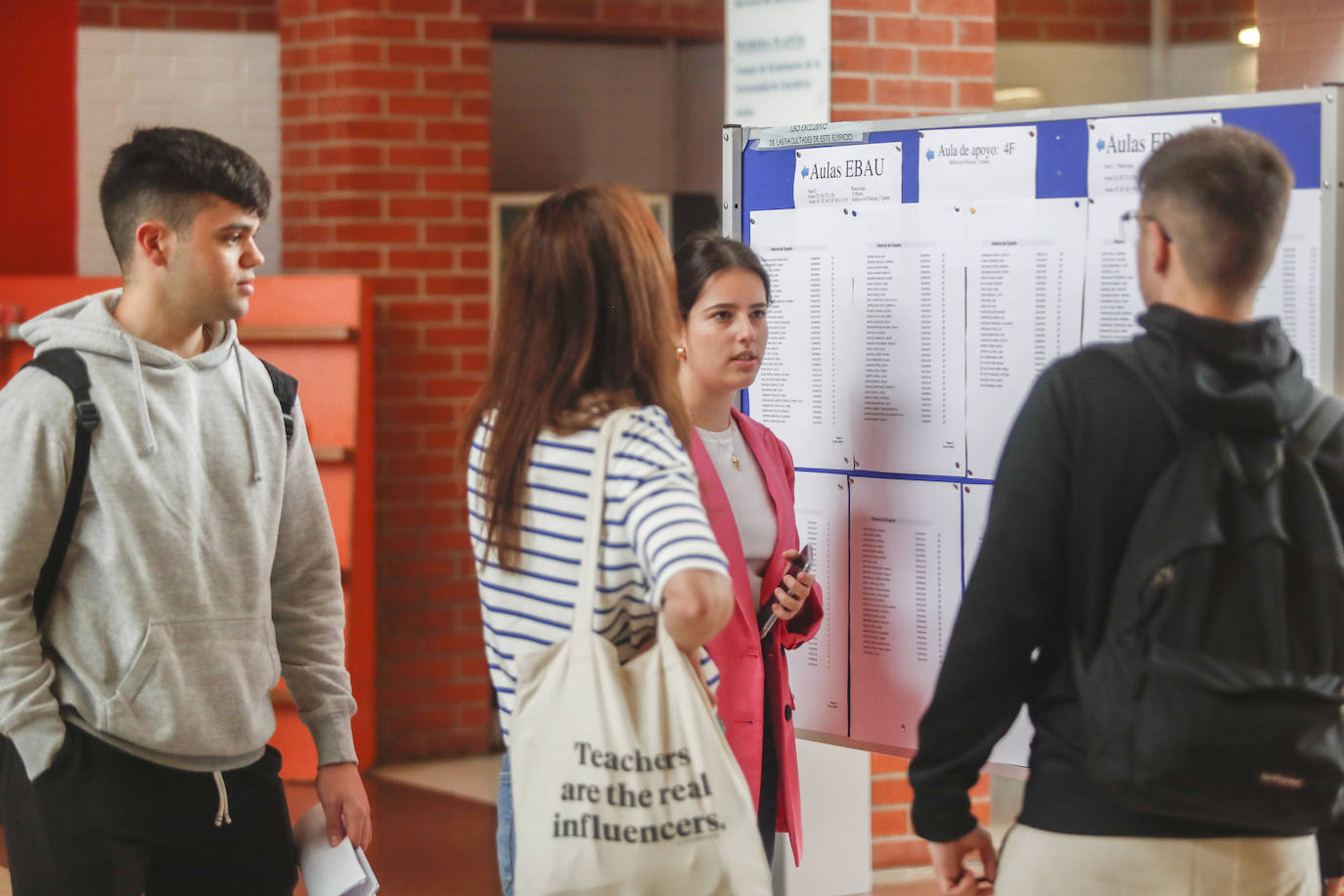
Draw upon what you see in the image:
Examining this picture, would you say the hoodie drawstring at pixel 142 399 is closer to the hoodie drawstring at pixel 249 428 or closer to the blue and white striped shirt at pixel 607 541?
the hoodie drawstring at pixel 249 428

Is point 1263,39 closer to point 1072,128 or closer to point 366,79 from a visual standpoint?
point 1072,128

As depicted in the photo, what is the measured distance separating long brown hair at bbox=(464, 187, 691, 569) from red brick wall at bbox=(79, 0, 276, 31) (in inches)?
153

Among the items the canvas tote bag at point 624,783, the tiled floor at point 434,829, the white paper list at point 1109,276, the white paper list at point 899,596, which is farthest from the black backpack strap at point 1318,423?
the tiled floor at point 434,829

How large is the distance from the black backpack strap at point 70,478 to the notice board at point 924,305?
1.23 metres

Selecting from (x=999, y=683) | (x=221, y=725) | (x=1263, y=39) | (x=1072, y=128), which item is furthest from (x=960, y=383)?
(x=1263, y=39)

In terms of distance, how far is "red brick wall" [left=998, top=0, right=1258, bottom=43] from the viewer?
5406 mm

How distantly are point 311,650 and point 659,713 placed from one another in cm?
80

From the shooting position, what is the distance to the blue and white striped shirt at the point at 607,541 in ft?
4.59

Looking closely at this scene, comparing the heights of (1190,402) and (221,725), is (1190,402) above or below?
above

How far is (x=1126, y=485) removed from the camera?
4.68 feet

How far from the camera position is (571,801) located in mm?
1400

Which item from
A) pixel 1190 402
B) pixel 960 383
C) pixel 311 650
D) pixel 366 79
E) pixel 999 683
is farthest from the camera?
pixel 366 79

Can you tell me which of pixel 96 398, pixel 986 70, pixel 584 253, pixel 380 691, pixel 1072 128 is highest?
pixel 986 70

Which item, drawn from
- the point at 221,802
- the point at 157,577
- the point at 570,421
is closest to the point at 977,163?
the point at 570,421
